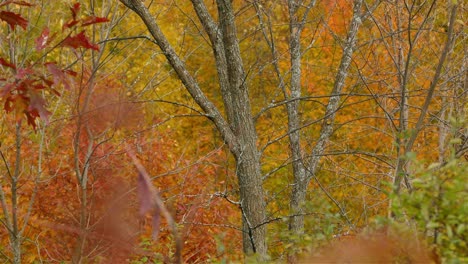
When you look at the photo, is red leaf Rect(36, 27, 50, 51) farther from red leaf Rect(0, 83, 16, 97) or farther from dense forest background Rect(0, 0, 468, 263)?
red leaf Rect(0, 83, 16, 97)

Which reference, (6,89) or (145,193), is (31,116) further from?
(145,193)

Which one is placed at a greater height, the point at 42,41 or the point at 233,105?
the point at 233,105

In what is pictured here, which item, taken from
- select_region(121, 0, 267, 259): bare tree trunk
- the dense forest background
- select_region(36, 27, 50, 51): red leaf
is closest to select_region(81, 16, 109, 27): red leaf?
the dense forest background

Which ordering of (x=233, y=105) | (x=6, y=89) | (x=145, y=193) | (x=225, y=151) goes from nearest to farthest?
(x=145, y=193)
(x=6, y=89)
(x=233, y=105)
(x=225, y=151)

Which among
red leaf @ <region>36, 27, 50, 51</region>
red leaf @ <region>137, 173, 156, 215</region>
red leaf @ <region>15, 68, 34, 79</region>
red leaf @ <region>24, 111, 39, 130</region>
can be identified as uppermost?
red leaf @ <region>36, 27, 50, 51</region>

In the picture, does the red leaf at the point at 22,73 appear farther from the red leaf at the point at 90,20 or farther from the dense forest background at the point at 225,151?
the red leaf at the point at 90,20

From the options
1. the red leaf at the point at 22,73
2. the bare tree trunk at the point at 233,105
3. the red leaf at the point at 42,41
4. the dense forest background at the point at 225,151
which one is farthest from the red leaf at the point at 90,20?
the bare tree trunk at the point at 233,105

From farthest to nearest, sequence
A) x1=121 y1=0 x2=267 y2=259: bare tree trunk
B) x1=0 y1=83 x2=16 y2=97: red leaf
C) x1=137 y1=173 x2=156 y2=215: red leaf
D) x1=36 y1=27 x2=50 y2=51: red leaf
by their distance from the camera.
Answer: x1=121 y1=0 x2=267 y2=259: bare tree trunk → x1=36 y1=27 x2=50 y2=51: red leaf → x1=0 y1=83 x2=16 y2=97: red leaf → x1=137 y1=173 x2=156 y2=215: red leaf

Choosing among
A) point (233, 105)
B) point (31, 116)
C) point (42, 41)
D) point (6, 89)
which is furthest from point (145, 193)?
point (233, 105)

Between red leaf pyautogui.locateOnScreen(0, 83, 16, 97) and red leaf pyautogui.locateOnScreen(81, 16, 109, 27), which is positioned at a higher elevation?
red leaf pyautogui.locateOnScreen(81, 16, 109, 27)

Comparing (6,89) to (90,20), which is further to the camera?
(90,20)

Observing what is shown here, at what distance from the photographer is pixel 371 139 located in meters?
14.0

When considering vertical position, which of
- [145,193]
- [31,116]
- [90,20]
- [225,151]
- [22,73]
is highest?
[90,20]

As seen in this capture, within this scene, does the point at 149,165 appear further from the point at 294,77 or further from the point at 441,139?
the point at 441,139
